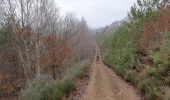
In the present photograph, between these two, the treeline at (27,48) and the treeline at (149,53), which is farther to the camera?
the treeline at (27,48)

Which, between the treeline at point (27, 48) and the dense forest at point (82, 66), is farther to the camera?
the treeline at point (27, 48)

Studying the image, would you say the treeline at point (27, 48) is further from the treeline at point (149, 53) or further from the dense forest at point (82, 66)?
the treeline at point (149, 53)

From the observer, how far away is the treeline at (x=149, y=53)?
13.7 meters

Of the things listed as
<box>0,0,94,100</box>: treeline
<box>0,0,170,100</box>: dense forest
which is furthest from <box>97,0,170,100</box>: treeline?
<box>0,0,94,100</box>: treeline

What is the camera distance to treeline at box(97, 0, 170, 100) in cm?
1371

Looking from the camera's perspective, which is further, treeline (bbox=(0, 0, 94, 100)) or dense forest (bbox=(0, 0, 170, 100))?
treeline (bbox=(0, 0, 94, 100))

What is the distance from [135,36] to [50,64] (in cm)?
990

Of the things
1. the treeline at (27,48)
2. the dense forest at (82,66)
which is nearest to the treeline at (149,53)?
the dense forest at (82,66)

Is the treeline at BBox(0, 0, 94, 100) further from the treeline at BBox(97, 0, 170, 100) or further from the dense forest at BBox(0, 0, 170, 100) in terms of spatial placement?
the treeline at BBox(97, 0, 170, 100)

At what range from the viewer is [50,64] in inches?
1270

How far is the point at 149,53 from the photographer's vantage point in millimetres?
19641

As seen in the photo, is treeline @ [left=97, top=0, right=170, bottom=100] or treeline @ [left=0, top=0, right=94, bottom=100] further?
treeline @ [left=0, top=0, right=94, bottom=100]

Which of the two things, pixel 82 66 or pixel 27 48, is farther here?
pixel 82 66

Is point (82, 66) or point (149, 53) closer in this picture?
point (149, 53)
